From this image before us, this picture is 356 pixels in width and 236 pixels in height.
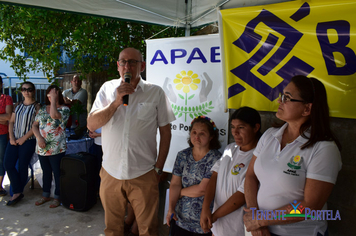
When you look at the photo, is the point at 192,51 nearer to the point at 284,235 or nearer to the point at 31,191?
the point at 284,235

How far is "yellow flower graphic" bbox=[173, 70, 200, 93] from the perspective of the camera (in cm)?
271

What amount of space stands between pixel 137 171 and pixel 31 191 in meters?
3.10

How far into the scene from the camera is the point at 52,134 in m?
3.80

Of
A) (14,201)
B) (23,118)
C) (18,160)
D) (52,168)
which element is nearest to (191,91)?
(52,168)

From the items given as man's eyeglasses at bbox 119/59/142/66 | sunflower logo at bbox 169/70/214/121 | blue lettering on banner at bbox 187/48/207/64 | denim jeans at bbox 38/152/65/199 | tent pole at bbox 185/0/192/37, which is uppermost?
tent pole at bbox 185/0/192/37

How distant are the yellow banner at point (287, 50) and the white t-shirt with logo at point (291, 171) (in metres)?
0.52

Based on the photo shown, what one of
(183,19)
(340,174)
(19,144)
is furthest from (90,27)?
(340,174)

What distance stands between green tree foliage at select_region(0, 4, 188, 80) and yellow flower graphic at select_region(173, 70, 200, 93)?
4.25ft

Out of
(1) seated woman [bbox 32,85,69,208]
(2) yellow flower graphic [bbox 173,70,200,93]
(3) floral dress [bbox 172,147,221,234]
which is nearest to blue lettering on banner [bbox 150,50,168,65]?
(2) yellow flower graphic [bbox 173,70,200,93]

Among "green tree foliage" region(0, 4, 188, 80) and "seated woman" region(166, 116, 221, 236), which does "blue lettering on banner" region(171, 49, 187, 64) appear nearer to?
"seated woman" region(166, 116, 221, 236)

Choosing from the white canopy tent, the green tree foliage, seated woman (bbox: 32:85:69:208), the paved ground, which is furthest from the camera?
the green tree foliage

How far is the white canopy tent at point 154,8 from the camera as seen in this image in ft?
8.23

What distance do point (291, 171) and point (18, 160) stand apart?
402 centimetres

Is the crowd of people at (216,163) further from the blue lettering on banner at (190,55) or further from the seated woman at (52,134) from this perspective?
the seated woman at (52,134)
